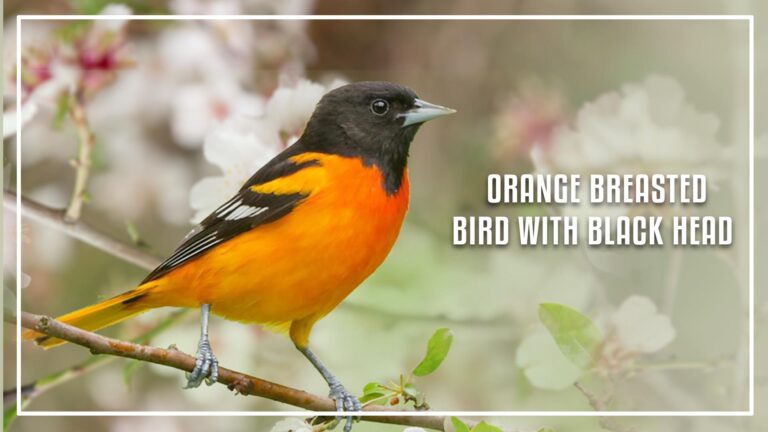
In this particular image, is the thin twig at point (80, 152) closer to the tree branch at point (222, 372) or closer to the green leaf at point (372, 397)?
the tree branch at point (222, 372)

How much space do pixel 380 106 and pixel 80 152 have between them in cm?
103

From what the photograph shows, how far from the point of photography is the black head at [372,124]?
9.21 ft

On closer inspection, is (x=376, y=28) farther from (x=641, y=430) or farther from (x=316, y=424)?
(x=641, y=430)

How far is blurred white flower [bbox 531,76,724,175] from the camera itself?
3.12m

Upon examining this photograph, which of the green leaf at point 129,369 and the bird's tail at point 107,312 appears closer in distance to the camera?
the bird's tail at point 107,312

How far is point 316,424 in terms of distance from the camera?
3000 millimetres

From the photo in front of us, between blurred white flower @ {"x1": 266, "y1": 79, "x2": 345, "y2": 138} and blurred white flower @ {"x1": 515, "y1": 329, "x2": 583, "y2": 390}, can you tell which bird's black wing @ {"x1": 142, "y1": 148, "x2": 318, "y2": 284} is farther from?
blurred white flower @ {"x1": 515, "y1": 329, "x2": 583, "y2": 390}

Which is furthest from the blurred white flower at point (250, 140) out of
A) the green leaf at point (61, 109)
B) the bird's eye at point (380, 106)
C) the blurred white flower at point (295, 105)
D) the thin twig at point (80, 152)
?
the green leaf at point (61, 109)

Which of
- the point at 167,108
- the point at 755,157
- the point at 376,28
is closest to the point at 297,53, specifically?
the point at 376,28

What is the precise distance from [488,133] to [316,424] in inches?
42.8

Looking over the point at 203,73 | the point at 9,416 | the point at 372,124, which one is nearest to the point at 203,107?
the point at 203,73

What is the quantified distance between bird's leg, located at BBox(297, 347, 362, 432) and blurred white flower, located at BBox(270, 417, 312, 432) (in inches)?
4.7

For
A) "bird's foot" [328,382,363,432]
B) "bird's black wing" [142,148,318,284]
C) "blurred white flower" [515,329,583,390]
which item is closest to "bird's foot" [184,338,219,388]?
"bird's black wing" [142,148,318,284]

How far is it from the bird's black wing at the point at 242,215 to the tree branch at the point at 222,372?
0.28 meters
